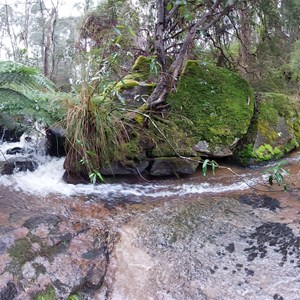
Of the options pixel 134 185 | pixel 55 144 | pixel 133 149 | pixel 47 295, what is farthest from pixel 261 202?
pixel 55 144

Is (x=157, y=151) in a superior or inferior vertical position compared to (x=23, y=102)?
inferior

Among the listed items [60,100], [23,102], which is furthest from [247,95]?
[23,102]

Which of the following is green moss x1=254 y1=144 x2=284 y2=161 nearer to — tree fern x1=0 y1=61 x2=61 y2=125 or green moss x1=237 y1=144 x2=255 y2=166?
green moss x1=237 y1=144 x2=255 y2=166

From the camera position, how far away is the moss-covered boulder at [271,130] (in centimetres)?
377

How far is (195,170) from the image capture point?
11.2 feet

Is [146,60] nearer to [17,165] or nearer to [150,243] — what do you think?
[17,165]

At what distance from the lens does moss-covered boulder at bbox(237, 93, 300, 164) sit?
3770mm

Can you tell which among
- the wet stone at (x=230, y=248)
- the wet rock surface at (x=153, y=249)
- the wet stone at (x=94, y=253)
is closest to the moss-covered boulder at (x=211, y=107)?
the wet rock surface at (x=153, y=249)

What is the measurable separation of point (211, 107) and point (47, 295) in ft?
9.38

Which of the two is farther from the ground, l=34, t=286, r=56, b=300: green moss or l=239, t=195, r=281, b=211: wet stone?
l=239, t=195, r=281, b=211: wet stone

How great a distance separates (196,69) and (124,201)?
6.72 ft

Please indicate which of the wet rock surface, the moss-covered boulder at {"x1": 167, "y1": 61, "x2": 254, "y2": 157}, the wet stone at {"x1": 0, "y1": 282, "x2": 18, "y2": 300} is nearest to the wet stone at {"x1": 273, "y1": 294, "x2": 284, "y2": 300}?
the wet rock surface

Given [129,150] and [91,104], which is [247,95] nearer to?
[129,150]

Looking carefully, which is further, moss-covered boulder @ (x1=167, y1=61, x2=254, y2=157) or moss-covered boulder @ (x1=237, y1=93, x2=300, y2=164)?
moss-covered boulder @ (x1=237, y1=93, x2=300, y2=164)
